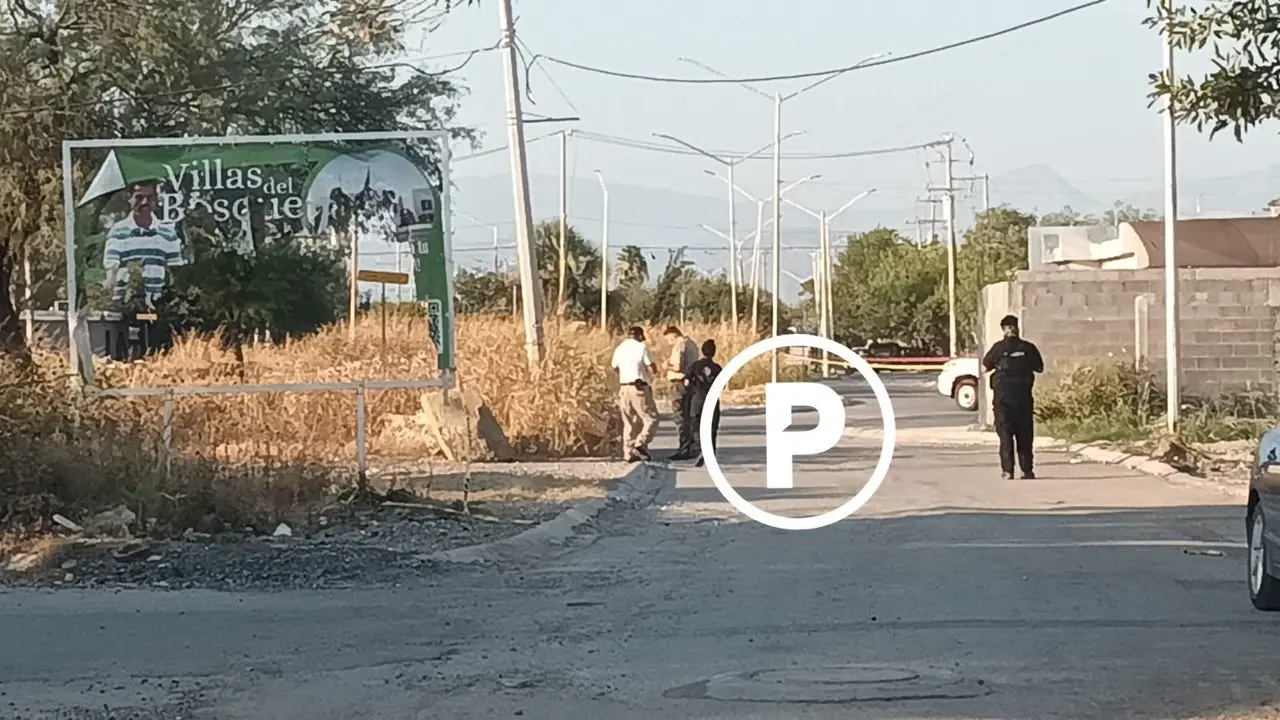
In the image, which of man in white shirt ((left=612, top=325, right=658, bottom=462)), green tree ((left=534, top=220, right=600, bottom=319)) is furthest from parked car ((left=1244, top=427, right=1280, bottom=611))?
green tree ((left=534, top=220, right=600, bottom=319))

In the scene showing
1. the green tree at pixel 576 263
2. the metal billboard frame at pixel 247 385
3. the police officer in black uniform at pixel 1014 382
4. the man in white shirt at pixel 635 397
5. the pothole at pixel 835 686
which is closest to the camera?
the pothole at pixel 835 686

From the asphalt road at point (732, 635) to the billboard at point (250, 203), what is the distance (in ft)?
14.7

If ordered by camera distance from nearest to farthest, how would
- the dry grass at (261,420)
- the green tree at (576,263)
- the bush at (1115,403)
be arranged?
the dry grass at (261,420) < the bush at (1115,403) < the green tree at (576,263)

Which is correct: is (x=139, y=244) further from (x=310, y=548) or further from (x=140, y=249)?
(x=310, y=548)

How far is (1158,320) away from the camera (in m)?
30.6

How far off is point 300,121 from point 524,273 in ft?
13.6

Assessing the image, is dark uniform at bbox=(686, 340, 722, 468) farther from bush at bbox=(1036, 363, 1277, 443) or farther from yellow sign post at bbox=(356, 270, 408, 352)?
bush at bbox=(1036, 363, 1277, 443)

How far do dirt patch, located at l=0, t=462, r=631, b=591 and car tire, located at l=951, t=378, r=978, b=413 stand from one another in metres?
24.4

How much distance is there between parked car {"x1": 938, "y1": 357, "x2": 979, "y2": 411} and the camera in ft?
136

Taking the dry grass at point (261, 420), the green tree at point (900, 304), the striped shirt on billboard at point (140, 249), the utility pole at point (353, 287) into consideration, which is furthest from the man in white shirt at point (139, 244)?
the green tree at point (900, 304)

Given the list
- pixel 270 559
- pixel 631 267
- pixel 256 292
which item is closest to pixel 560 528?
pixel 270 559

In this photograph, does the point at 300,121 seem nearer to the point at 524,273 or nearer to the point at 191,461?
the point at 524,273

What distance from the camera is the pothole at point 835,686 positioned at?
329 inches

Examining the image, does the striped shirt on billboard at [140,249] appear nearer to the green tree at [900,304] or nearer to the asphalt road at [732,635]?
the asphalt road at [732,635]
